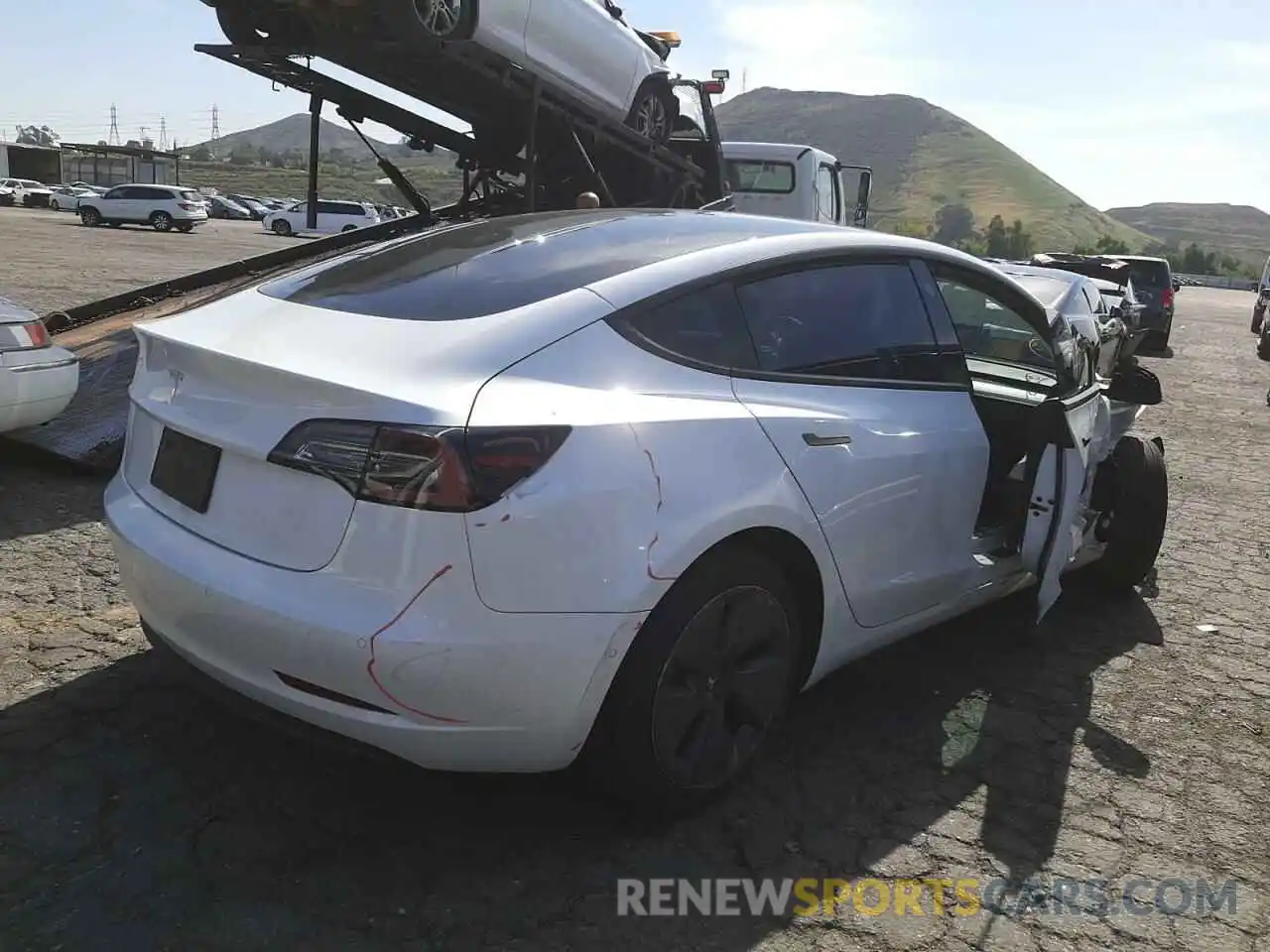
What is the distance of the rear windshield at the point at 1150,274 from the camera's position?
1969 centimetres

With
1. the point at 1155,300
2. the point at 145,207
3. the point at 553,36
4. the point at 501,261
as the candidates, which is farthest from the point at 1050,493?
the point at 145,207

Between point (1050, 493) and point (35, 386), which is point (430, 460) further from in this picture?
point (35, 386)

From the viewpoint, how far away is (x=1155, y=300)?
19.1 m

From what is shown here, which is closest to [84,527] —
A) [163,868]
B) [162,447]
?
[162,447]

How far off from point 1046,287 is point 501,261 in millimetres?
8640

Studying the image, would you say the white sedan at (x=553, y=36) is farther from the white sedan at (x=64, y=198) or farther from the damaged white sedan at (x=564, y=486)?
the white sedan at (x=64, y=198)

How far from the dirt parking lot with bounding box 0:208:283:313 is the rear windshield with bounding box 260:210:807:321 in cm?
462

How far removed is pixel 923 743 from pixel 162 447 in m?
2.49

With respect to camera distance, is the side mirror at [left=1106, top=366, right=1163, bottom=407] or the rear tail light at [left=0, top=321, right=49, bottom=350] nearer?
the side mirror at [left=1106, top=366, right=1163, bottom=407]

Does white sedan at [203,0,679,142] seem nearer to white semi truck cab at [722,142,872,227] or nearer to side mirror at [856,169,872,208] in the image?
white semi truck cab at [722,142,872,227]

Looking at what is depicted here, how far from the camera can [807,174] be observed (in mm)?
13305

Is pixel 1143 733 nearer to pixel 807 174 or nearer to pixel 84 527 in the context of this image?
pixel 84 527

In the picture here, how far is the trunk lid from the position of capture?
8.10ft

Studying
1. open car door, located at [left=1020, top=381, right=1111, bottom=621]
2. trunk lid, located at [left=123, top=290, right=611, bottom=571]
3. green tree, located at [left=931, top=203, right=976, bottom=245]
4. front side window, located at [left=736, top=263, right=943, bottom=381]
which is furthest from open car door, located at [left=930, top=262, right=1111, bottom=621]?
green tree, located at [left=931, top=203, right=976, bottom=245]
